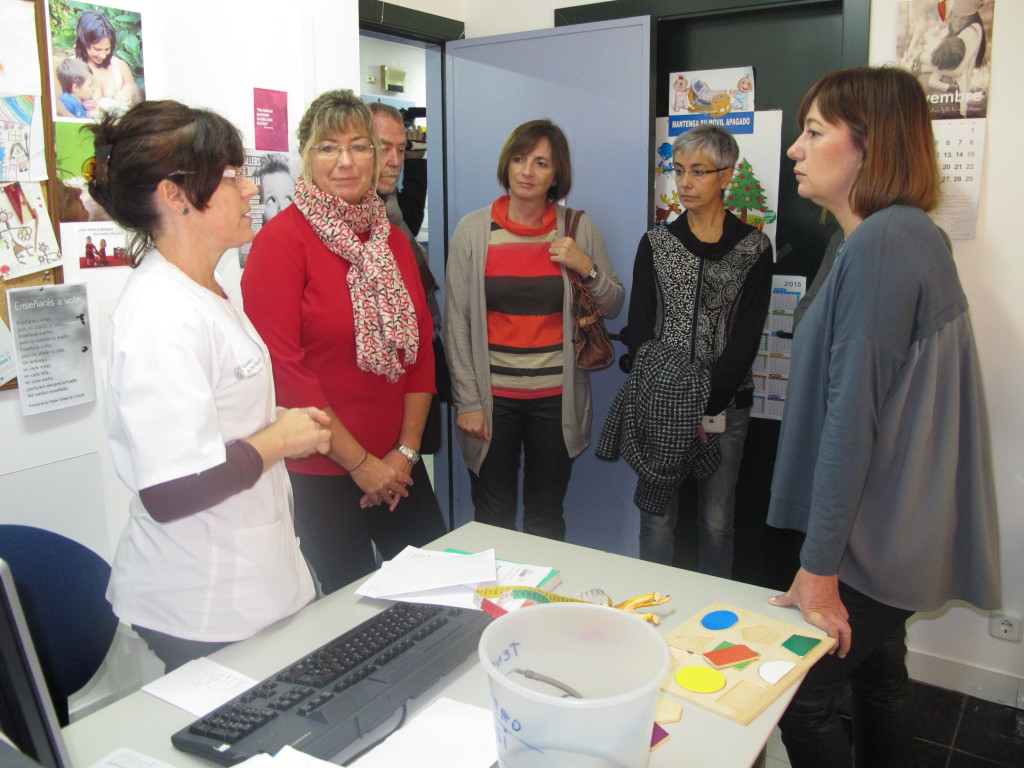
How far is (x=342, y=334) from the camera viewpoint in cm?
183

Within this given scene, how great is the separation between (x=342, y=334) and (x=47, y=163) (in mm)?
756

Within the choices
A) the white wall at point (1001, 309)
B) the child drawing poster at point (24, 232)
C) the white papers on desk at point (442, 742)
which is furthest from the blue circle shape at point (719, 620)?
the child drawing poster at point (24, 232)

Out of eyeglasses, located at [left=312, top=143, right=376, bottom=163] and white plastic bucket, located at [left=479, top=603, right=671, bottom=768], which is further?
eyeglasses, located at [left=312, top=143, right=376, bottom=163]

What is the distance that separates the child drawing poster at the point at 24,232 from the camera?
1.73m

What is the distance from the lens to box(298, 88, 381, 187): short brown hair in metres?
1.87

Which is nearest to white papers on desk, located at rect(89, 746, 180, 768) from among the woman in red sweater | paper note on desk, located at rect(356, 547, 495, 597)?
paper note on desk, located at rect(356, 547, 495, 597)

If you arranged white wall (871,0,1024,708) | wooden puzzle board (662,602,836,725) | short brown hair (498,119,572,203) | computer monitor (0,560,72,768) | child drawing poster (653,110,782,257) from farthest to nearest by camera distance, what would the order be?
child drawing poster (653,110,782,257) → short brown hair (498,119,572,203) → white wall (871,0,1024,708) → wooden puzzle board (662,602,836,725) → computer monitor (0,560,72,768)

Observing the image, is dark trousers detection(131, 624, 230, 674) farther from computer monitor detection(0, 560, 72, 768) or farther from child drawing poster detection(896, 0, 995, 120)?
child drawing poster detection(896, 0, 995, 120)

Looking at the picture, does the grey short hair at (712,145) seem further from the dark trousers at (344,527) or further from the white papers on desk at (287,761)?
the white papers on desk at (287,761)

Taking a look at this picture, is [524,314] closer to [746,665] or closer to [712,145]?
[712,145]

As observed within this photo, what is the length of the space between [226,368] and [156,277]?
17cm

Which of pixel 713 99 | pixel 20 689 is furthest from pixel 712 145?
pixel 20 689

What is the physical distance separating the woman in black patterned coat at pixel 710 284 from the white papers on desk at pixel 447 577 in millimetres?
1029

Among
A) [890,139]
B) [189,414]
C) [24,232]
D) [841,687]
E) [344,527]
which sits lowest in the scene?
[841,687]
